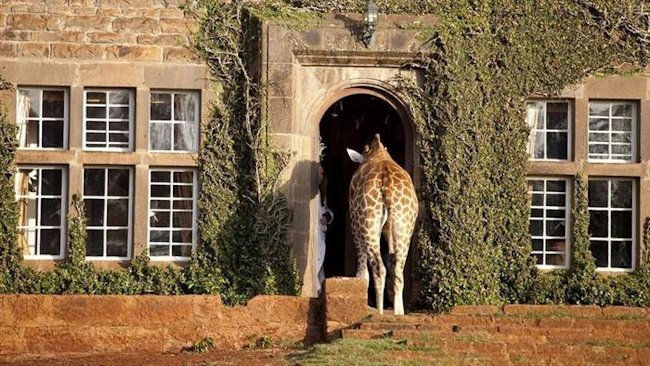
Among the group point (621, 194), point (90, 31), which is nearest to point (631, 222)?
point (621, 194)

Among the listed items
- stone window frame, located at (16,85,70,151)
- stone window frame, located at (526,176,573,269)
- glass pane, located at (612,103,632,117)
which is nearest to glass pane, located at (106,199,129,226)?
stone window frame, located at (16,85,70,151)

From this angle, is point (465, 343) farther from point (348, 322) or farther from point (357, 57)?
point (357, 57)

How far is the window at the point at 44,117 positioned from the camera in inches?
781

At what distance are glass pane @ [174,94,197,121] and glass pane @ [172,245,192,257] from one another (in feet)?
5.43

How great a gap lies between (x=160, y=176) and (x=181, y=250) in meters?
0.99

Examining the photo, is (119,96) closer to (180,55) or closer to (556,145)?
(180,55)

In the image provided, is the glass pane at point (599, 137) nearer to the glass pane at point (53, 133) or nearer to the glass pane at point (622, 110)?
the glass pane at point (622, 110)

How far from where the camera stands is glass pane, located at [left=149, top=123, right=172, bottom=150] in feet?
65.2

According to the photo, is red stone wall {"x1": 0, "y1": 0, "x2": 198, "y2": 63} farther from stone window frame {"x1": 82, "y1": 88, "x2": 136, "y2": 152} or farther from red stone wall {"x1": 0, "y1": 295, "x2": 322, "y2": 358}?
red stone wall {"x1": 0, "y1": 295, "x2": 322, "y2": 358}

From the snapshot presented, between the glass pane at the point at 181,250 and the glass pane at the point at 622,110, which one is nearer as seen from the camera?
the glass pane at the point at 181,250

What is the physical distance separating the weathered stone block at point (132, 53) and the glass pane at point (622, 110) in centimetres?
602

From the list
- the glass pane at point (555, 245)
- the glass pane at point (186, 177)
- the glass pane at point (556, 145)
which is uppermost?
the glass pane at point (556, 145)

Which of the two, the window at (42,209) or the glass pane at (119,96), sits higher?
the glass pane at (119,96)

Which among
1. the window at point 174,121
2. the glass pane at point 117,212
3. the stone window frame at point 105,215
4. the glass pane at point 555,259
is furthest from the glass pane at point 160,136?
the glass pane at point 555,259
